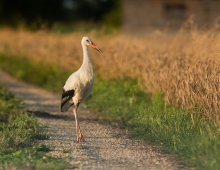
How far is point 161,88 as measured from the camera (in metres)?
10.4

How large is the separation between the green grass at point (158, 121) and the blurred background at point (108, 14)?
1.94 meters

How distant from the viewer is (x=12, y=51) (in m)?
24.8

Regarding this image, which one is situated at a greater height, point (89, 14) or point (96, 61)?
point (89, 14)

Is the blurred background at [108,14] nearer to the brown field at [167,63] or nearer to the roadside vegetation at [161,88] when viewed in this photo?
the brown field at [167,63]

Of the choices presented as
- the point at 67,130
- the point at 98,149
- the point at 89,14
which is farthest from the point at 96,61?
the point at 89,14

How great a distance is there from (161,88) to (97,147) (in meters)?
3.11

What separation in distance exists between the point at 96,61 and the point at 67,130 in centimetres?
630

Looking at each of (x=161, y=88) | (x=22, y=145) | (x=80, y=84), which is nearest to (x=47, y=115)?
(x=161, y=88)

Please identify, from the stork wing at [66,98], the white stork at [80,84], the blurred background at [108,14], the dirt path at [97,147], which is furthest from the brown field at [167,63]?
the stork wing at [66,98]

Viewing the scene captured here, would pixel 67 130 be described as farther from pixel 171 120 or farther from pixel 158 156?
pixel 158 156

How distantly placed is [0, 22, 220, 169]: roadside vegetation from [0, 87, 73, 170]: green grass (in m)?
1.54

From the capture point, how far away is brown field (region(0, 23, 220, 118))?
8570 millimetres

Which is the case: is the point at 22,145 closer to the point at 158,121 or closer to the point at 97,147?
the point at 97,147

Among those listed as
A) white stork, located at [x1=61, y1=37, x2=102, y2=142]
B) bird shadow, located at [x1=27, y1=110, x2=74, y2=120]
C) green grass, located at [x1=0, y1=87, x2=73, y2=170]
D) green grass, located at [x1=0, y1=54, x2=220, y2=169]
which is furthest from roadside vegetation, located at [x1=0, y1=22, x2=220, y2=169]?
green grass, located at [x1=0, y1=87, x2=73, y2=170]
